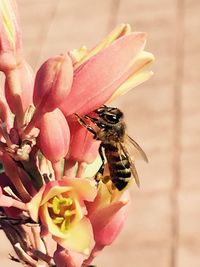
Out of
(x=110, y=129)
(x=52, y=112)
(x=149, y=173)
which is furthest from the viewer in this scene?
(x=149, y=173)

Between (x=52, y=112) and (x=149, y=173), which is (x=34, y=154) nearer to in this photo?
(x=52, y=112)

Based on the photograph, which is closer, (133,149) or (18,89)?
(18,89)

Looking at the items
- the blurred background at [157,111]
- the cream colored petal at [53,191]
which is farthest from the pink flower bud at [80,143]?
the blurred background at [157,111]

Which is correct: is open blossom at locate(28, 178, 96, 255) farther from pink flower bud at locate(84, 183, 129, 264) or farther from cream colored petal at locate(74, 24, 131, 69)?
cream colored petal at locate(74, 24, 131, 69)

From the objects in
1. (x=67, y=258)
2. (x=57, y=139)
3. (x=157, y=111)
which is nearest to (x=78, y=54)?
(x=57, y=139)

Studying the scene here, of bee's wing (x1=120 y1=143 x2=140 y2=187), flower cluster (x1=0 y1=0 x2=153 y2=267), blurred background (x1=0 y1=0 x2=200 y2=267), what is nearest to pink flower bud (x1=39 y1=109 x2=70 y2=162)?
flower cluster (x1=0 y1=0 x2=153 y2=267)

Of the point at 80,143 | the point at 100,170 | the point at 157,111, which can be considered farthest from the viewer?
the point at 157,111

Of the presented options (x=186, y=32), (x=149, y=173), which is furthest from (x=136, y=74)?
(x=186, y=32)

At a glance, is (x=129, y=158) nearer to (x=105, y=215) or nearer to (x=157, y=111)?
(x=105, y=215)
